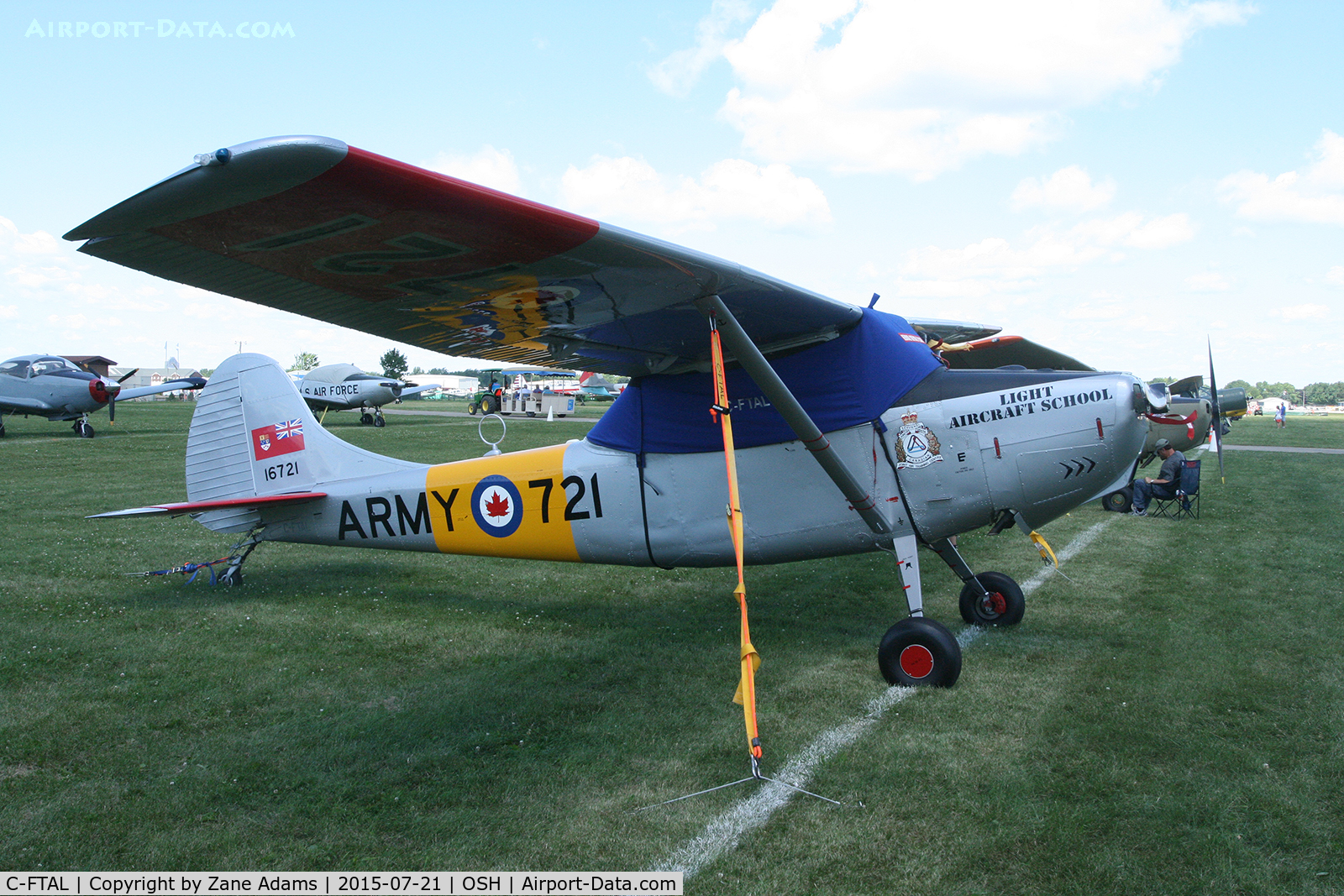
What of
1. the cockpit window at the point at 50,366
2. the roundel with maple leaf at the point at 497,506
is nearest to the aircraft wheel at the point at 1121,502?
the roundel with maple leaf at the point at 497,506

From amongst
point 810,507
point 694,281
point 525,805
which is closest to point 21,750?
point 525,805

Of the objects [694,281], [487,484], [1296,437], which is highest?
[694,281]

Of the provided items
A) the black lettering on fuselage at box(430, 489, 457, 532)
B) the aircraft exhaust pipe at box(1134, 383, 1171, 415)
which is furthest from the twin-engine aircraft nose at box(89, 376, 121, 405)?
the aircraft exhaust pipe at box(1134, 383, 1171, 415)

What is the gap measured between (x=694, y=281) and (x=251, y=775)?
3.35 meters

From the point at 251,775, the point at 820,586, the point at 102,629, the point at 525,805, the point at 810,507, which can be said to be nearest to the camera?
the point at 525,805

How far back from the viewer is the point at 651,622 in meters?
6.78

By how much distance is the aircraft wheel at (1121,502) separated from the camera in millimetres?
13156

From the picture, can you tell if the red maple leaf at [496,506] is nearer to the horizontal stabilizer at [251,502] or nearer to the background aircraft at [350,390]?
the horizontal stabilizer at [251,502]

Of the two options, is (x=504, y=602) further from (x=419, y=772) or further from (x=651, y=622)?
(x=419, y=772)

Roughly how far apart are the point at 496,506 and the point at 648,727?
2.68 metres

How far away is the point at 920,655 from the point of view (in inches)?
198

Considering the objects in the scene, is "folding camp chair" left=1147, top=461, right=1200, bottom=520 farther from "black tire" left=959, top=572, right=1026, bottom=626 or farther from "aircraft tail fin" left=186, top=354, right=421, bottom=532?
"aircraft tail fin" left=186, top=354, right=421, bottom=532

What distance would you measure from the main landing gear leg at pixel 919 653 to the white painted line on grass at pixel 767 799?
121 millimetres

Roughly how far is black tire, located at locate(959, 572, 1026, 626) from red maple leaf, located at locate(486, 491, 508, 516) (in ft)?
12.9
